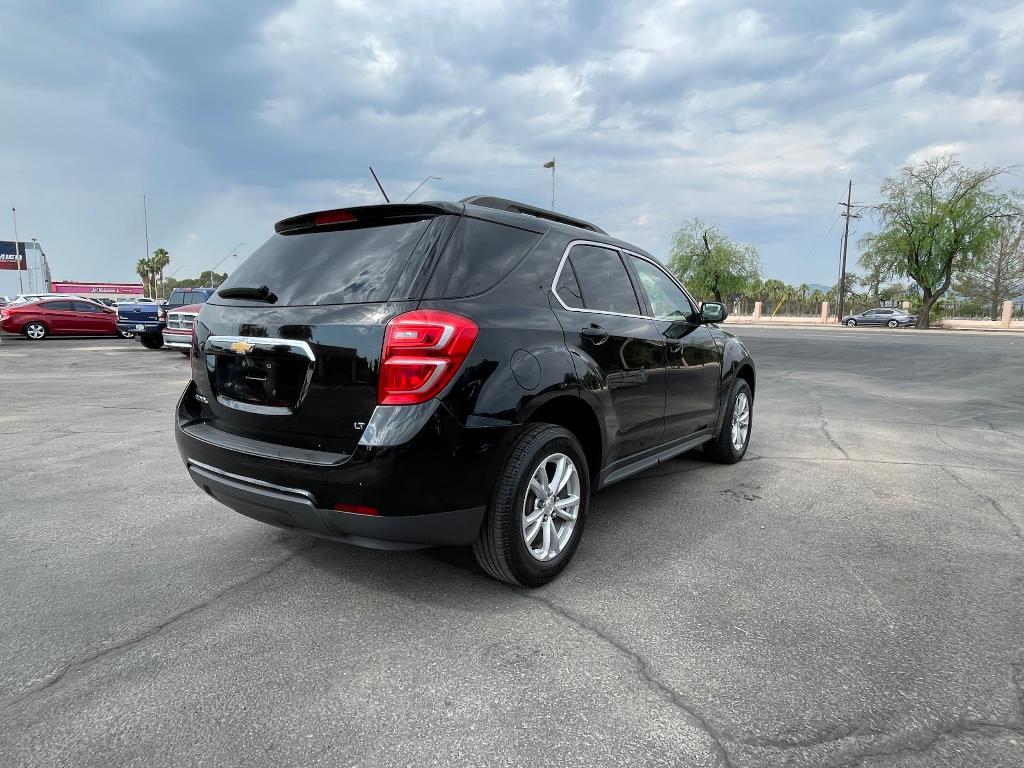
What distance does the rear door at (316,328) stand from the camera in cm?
260

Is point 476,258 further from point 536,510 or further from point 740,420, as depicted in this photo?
point 740,420

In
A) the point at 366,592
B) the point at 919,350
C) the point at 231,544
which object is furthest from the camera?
the point at 919,350

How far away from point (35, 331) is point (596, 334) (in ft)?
85.7

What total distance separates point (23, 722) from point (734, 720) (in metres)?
2.31

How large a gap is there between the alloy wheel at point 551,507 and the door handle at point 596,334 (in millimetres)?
655

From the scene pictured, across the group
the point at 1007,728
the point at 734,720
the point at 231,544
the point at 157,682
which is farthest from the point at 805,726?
the point at 231,544

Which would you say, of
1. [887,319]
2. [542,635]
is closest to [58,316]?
[542,635]

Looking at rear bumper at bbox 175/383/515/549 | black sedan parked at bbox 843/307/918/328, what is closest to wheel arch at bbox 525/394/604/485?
rear bumper at bbox 175/383/515/549

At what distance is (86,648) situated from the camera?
249 cm

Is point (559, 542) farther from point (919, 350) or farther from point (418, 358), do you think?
point (919, 350)

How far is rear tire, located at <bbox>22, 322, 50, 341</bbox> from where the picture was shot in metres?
22.6

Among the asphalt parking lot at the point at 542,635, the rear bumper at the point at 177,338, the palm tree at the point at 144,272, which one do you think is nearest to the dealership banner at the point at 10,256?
the palm tree at the point at 144,272

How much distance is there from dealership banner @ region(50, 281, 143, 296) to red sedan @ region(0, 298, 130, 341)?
49250mm

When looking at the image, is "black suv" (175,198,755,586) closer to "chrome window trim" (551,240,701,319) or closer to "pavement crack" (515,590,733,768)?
"chrome window trim" (551,240,701,319)
